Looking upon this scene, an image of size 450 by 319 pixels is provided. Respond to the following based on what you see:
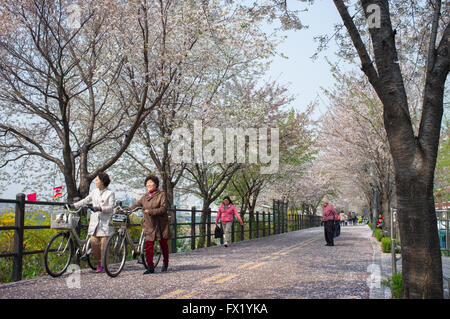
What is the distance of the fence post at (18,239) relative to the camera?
7762mm

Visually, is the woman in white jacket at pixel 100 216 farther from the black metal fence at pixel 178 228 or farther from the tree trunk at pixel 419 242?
the tree trunk at pixel 419 242

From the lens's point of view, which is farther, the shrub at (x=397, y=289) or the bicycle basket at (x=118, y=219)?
the bicycle basket at (x=118, y=219)

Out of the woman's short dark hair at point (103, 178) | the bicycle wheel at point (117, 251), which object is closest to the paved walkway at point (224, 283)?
the bicycle wheel at point (117, 251)

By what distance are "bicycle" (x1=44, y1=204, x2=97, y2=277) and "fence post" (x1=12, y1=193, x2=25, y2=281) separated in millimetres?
509

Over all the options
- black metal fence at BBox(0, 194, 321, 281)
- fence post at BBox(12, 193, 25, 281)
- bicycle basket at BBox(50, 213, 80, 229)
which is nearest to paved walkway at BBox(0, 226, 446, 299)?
fence post at BBox(12, 193, 25, 281)

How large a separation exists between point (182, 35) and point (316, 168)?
25.5 metres

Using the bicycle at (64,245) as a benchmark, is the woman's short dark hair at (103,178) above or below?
above

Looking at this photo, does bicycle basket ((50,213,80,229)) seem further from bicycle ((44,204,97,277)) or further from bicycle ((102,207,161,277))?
bicycle ((102,207,161,277))

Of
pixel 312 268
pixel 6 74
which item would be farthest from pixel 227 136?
pixel 312 268

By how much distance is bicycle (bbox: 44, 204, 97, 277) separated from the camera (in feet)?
25.3

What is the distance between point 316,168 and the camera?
36750mm

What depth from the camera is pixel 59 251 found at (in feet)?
25.9

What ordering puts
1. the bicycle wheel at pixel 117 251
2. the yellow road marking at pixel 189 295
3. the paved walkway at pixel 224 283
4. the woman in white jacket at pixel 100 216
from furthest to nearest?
1. the woman in white jacket at pixel 100 216
2. the bicycle wheel at pixel 117 251
3. the paved walkway at pixel 224 283
4. the yellow road marking at pixel 189 295

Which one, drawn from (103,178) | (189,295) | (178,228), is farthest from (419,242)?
(178,228)
